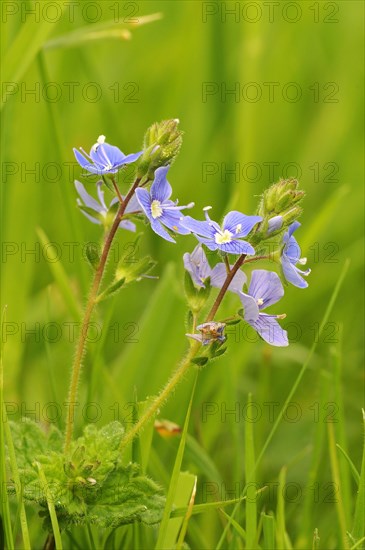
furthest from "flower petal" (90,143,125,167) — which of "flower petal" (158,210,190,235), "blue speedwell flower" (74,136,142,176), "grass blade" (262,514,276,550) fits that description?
"grass blade" (262,514,276,550)

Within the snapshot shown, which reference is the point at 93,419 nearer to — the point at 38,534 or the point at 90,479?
the point at 38,534

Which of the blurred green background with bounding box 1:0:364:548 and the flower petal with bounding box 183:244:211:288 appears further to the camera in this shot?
the blurred green background with bounding box 1:0:364:548

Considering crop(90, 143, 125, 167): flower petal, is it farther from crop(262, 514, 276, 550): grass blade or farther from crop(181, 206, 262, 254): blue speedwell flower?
crop(262, 514, 276, 550): grass blade

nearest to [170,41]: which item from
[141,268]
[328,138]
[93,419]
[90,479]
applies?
[328,138]

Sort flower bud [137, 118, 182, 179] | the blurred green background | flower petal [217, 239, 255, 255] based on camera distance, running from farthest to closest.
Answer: the blurred green background, flower bud [137, 118, 182, 179], flower petal [217, 239, 255, 255]

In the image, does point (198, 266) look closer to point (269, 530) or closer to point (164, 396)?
point (164, 396)

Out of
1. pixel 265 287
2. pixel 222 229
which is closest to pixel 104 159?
pixel 222 229
